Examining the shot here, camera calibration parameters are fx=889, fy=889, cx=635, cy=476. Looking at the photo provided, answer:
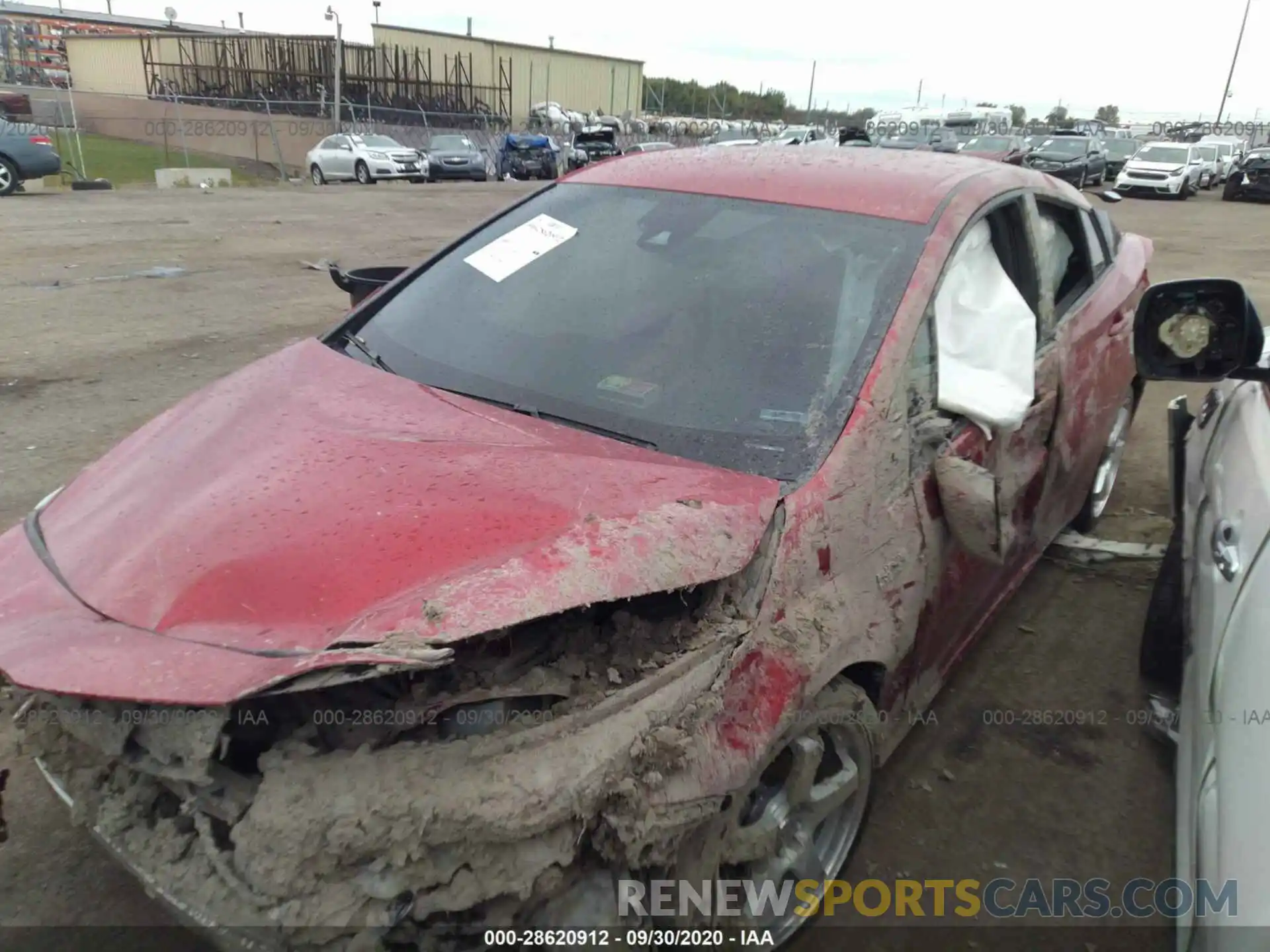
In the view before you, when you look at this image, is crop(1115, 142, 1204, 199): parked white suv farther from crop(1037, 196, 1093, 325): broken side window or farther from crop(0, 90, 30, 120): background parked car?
crop(0, 90, 30, 120): background parked car

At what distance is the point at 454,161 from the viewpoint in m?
24.8

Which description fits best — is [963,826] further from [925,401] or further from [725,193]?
[725,193]

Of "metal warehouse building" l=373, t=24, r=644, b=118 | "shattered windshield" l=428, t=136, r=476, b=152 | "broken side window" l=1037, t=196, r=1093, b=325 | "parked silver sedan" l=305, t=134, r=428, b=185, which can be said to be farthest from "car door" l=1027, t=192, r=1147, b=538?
"metal warehouse building" l=373, t=24, r=644, b=118

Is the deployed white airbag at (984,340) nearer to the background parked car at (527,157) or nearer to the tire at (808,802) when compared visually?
the tire at (808,802)

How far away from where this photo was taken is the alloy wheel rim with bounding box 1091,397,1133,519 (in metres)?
4.10

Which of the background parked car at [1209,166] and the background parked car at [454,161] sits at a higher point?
the background parked car at [1209,166]

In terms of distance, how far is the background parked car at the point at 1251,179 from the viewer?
2372 centimetres

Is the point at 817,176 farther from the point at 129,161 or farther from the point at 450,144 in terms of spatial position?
the point at 129,161

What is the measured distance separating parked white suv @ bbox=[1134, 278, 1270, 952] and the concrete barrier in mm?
21718

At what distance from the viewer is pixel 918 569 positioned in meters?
2.25

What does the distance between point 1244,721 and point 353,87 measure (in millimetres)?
41360

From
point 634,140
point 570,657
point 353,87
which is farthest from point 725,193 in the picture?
point 353,87

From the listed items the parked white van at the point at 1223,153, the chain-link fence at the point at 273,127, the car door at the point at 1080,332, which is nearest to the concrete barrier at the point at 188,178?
the chain-link fence at the point at 273,127

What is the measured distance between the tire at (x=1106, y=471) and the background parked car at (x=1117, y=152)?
28589 mm
